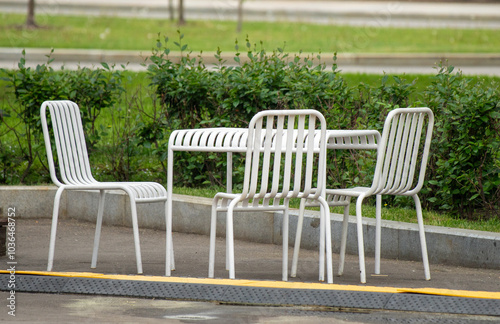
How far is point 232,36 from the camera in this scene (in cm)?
2166

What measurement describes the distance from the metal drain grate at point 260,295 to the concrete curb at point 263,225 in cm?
137

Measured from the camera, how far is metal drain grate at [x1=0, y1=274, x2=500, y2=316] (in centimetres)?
423

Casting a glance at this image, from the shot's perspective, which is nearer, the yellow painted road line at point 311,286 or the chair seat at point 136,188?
the yellow painted road line at point 311,286

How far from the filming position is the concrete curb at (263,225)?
5637mm

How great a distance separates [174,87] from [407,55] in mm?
10356

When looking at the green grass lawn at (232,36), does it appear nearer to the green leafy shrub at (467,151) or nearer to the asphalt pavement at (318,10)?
the asphalt pavement at (318,10)

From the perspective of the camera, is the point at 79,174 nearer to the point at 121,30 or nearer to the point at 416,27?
the point at 121,30

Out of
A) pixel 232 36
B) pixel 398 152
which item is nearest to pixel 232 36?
pixel 232 36

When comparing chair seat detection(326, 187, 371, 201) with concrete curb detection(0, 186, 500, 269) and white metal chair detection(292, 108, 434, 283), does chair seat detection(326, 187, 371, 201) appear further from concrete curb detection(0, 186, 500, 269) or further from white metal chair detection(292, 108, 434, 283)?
concrete curb detection(0, 186, 500, 269)

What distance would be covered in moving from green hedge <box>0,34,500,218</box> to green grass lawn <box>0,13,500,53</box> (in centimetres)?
969

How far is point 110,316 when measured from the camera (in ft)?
13.6

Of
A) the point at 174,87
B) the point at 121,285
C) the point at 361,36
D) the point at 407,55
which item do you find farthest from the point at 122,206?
the point at 361,36

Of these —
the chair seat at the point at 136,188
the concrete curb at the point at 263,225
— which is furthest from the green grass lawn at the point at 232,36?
the chair seat at the point at 136,188

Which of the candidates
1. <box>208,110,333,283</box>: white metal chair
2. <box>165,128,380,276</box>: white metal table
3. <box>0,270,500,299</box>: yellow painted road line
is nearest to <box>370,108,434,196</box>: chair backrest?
<box>165,128,380,276</box>: white metal table
